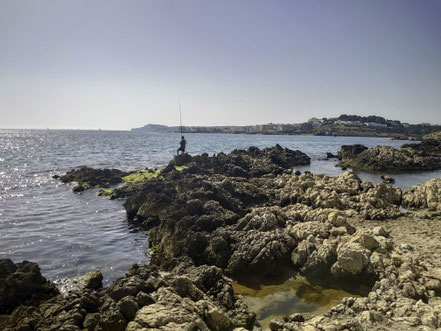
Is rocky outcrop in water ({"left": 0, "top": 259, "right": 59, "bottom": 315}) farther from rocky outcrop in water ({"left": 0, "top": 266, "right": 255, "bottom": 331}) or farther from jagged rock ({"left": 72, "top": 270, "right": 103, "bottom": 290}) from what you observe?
jagged rock ({"left": 72, "top": 270, "right": 103, "bottom": 290})

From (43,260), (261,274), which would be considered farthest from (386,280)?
(43,260)

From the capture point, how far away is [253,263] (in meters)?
10.7

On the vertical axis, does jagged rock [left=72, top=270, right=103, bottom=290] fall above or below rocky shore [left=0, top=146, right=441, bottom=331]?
below

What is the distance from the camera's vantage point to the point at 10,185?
27.7m

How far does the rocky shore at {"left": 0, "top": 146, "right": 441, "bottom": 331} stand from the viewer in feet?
21.6

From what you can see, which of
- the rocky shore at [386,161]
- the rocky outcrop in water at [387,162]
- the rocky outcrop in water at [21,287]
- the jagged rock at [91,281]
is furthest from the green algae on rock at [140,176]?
the rocky outcrop in water at [387,162]

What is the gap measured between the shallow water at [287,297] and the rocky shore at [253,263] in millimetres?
428

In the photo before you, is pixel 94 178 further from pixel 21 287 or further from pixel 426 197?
pixel 426 197

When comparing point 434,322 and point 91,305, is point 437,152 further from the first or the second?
point 91,305

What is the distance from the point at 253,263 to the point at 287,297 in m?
1.75

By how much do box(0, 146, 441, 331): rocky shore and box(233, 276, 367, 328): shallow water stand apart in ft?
1.41

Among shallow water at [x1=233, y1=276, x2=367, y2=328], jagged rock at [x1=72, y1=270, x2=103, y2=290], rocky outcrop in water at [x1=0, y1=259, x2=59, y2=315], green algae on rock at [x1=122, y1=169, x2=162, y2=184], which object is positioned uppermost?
green algae on rock at [x1=122, y1=169, x2=162, y2=184]

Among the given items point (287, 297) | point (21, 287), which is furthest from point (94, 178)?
point (287, 297)

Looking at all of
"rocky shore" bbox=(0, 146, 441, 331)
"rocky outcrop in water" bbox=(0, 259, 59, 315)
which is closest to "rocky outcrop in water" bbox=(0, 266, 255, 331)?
"rocky shore" bbox=(0, 146, 441, 331)
